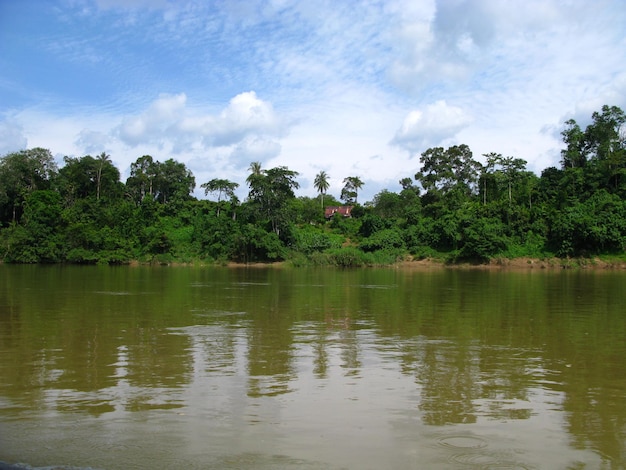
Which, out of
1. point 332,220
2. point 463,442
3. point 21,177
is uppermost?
point 21,177

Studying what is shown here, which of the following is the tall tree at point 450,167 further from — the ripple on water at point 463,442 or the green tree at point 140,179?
the ripple on water at point 463,442

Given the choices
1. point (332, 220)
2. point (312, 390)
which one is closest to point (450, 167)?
point (332, 220)

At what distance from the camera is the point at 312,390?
8.00m

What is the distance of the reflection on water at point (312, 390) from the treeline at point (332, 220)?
44473mm

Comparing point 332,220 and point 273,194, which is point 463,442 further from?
point 332,220

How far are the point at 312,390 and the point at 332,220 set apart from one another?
69255mm

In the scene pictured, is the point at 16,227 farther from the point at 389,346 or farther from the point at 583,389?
the point at 583,389

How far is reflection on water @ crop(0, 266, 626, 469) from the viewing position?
223 inches

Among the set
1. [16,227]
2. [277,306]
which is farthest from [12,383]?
[16,227]

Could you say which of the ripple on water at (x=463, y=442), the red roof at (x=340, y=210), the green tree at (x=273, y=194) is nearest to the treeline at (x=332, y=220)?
the green tree at (x=273, y=194)

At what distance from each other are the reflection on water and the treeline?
44473mm

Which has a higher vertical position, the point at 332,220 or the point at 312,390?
the point at 332,220

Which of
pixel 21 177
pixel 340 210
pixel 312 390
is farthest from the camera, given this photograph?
pixel 340 210

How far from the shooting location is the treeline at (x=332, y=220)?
58.8m
